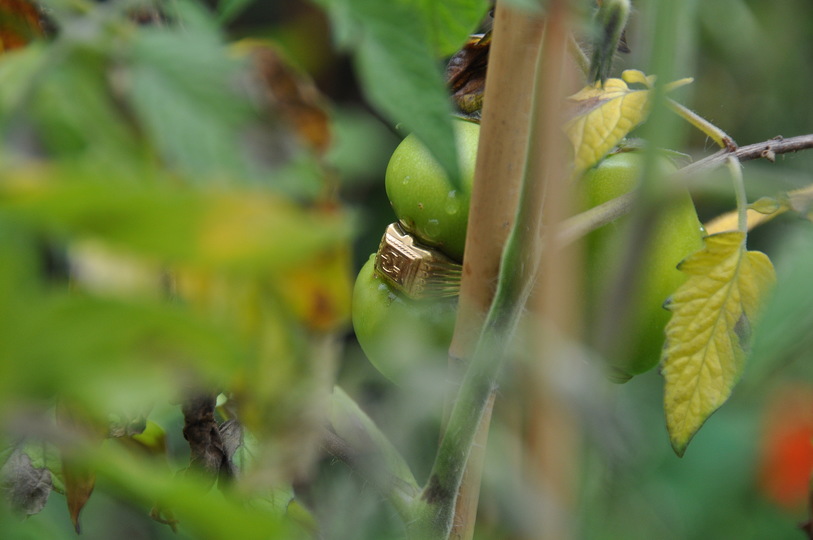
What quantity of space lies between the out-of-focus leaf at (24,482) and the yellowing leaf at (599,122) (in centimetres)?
28

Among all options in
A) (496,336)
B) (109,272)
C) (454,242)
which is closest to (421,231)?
(454,242)

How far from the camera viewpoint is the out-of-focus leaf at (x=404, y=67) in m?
0.18

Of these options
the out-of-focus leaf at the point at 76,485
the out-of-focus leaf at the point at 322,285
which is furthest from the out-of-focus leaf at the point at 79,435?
the out-of-focus leaf at the point at 322,285

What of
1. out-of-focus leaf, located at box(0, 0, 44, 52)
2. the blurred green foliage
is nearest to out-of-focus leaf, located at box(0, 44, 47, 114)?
the blurred green foliage

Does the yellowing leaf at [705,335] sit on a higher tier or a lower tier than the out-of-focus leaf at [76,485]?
higher

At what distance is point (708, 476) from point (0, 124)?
1.35 meters

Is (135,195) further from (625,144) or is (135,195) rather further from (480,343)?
(625,144)

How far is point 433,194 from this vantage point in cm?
41

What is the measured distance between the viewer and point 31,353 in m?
0.11

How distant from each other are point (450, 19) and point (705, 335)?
0.58 feet

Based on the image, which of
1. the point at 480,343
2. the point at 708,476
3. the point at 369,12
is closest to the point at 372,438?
the point at 480,343

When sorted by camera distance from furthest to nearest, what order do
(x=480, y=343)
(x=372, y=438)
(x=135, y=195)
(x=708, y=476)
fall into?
(x=708, y=476)
(x=372, y=438)
(x=480, y=343)
(x=135, y=195)

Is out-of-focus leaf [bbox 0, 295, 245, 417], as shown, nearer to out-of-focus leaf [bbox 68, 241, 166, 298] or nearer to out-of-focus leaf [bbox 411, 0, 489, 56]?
out-of-focus leaf [bbox 68, 241, 166, 298]

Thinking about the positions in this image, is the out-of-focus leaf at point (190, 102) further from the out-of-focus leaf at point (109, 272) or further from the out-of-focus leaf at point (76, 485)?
the out-of-focus leaf at point (76, 485)
